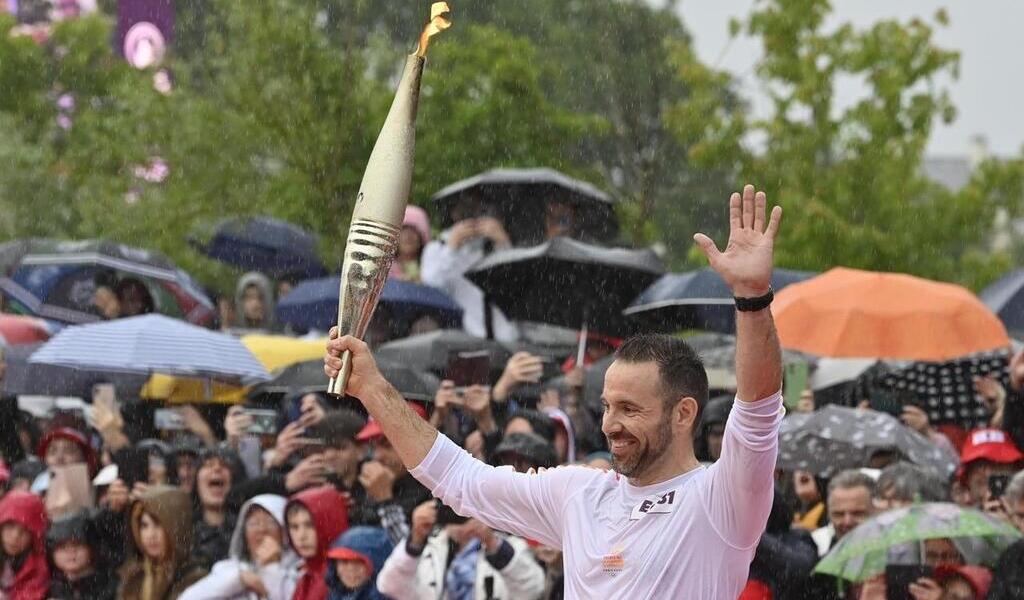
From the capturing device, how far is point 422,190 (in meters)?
20.8

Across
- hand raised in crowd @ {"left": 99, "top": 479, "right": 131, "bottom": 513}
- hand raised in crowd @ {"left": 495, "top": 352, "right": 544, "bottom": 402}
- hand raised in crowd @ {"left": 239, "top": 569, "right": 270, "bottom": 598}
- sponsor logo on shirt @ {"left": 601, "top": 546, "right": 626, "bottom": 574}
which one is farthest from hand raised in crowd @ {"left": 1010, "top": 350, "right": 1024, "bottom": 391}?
sponsor logo on shirt @ {"left": 601, "top": 546, "right": 626, "bottom": 574}

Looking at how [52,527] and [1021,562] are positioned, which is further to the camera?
[52,527]

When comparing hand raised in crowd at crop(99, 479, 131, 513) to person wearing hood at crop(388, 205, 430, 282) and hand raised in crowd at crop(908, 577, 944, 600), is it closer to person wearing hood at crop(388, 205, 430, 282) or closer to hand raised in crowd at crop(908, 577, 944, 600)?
person wearing hood at crop(388, 205, 430, 282)

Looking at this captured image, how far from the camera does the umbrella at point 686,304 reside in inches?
468

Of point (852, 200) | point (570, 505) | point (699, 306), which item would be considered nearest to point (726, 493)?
point (570, 505)

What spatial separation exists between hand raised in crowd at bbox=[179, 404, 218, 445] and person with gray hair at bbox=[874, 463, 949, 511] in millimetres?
4581

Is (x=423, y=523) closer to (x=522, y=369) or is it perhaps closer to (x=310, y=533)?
(x=310, y=533)

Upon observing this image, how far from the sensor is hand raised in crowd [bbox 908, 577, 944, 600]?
304 inches

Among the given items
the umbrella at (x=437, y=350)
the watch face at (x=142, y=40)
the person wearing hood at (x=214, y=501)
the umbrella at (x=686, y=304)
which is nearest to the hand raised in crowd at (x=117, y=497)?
the person wearing hood at (x=214, y=501)

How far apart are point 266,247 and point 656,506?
1211 centimetres

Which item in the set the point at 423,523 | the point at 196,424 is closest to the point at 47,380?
the point at 196,424

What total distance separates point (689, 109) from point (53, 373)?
11540mm

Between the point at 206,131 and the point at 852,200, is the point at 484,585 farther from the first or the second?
the point at 852,200

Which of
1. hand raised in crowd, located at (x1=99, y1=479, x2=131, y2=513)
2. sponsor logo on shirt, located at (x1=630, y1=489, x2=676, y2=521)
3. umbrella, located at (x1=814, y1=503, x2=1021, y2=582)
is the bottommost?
umbrella, located at (x1=814, y1=503, x2=1021, y2=582)
